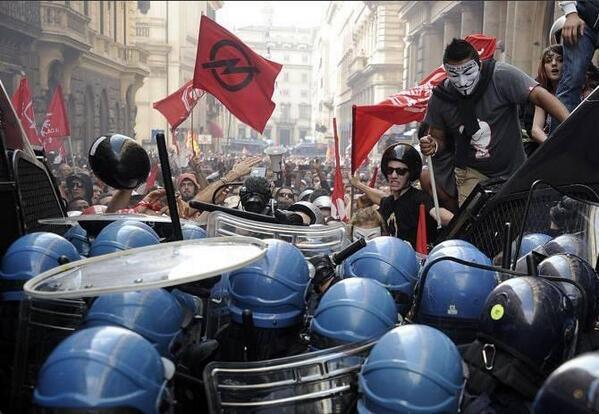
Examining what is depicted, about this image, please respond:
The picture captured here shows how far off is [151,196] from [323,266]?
161 inches

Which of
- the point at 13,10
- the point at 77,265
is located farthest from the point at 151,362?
the point at 13,10

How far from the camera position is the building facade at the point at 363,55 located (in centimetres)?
5244

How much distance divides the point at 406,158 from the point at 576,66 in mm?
1567

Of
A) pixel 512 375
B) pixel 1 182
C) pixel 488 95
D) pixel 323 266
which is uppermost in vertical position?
pixel 488 95

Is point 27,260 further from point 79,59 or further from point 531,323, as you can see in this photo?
point 79,59

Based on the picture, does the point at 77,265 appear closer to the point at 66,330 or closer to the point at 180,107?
the point at 66,330

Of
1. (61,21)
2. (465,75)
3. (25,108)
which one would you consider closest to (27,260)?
(465,75)

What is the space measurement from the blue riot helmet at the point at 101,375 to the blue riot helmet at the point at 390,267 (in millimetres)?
1629

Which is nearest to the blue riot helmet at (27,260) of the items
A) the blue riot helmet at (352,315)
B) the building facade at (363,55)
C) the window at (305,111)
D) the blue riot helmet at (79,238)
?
the blue riot helmet at (79,238)

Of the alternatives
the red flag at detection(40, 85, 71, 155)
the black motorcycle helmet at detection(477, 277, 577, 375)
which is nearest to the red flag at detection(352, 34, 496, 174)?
the black motorcycle helmet at detection(477, 277, 577, 375)

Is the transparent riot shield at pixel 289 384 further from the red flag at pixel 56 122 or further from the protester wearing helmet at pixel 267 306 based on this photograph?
the red flag at pixel 56 122

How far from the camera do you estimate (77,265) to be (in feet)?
10.3

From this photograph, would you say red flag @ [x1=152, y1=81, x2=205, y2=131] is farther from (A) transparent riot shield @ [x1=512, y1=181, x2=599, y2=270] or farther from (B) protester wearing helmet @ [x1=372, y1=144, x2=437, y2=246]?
(A) transparent riot shield @ [x1=512, y1=181, x2=599, y2=270]

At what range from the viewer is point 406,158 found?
5.71 meters
